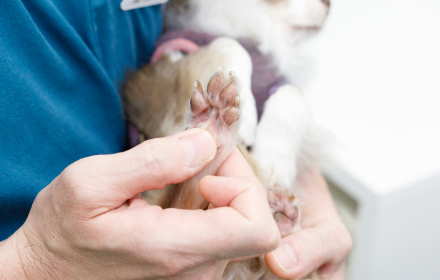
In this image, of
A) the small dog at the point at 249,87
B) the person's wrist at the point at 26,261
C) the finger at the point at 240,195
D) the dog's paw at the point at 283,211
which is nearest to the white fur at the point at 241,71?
the small dog at the point at 249,87

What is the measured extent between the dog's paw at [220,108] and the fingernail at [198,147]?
61 mm

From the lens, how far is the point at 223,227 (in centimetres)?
44

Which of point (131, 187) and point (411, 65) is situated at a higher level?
point (131, 187)

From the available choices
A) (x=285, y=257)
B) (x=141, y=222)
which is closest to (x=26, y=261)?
(x=141, y=222)

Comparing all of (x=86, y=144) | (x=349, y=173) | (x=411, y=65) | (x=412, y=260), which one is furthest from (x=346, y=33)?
(x=86, y=144)

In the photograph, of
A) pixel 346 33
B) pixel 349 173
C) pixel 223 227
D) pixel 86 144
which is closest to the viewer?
pixel 223 227

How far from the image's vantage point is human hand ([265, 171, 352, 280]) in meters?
0.74

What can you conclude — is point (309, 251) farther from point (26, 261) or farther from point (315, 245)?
point (26, 261)

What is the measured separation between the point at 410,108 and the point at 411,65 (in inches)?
11.6

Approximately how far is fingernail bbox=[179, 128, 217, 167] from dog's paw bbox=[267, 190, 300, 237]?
40cm

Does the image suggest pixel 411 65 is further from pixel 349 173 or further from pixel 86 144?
pixel 86 144

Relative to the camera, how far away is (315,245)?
796mm

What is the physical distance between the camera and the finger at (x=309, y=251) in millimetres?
731

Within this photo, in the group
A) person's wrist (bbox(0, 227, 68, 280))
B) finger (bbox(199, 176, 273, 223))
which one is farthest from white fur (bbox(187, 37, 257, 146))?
person's wrist (bbox(0, 227, 68, 280))
